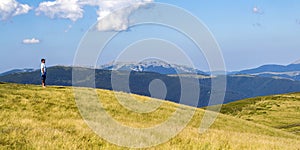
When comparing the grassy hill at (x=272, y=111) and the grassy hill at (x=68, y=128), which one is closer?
the grassy hill at (x=68, y=128)

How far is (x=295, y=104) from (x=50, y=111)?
300 feet

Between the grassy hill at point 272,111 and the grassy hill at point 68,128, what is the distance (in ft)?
134

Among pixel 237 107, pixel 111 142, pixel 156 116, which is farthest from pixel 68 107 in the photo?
pixel 237 107

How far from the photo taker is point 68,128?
17750 mm

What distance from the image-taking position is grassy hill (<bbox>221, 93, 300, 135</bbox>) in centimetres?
8226

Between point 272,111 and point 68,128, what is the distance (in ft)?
294

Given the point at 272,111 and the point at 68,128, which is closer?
the point at 68,128

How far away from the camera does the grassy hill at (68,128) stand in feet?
42.9

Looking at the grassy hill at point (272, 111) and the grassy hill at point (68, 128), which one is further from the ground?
the grassy hill at point (68, 128)

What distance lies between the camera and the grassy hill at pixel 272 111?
82262 mm

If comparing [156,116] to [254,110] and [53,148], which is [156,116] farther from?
[254,110]

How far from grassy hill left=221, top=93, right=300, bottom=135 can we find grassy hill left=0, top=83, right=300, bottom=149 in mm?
40871

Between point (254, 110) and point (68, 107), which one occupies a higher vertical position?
point (68, 107)

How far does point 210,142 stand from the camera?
16219mm
